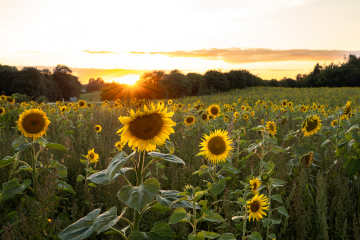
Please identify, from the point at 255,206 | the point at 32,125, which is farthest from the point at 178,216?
the point at 32,125

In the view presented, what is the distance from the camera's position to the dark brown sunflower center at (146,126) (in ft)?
4.69

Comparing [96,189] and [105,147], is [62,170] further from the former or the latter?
[105,147]

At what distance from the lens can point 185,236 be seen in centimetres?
195

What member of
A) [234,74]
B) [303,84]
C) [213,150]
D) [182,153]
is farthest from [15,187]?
[303,84]

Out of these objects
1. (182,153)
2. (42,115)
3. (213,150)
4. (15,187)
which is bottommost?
(182,153)

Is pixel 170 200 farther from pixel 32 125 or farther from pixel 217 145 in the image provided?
pixel 32 125

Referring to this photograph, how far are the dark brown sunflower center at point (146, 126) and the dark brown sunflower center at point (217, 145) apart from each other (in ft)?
2.95

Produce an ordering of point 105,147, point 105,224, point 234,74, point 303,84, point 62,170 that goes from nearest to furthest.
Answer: point 105,224 < point 62,170 < point 105,147 < point 234,74 < point 303,84

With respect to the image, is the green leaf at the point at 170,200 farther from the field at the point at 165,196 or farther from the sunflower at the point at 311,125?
the sunflower at the point at 311,125

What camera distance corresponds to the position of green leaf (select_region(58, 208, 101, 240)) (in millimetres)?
1225

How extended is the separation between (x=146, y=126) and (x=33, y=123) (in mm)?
1935

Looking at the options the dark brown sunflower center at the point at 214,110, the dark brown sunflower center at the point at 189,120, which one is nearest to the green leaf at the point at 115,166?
the dark brown sunflower center at the point at 189,120

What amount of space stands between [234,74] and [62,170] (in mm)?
37576

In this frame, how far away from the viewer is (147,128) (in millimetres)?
1434
